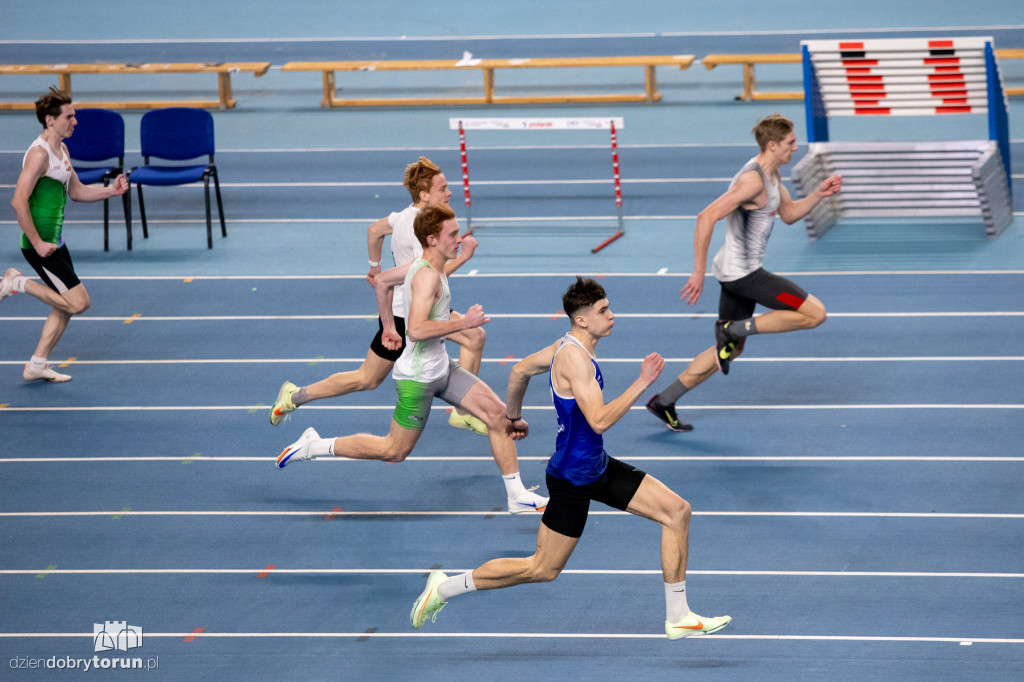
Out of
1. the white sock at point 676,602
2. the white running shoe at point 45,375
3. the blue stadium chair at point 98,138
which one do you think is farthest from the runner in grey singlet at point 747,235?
the blue stadium chair at point 98,138

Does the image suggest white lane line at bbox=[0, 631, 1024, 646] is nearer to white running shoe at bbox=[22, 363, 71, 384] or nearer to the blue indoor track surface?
the blue indoor track surface

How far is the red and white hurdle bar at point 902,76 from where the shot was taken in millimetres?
12133

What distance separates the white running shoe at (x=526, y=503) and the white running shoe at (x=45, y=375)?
429cm

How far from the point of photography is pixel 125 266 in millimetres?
12367

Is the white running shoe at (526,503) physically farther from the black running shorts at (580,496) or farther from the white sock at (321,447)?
the black running shorts at (580,496)

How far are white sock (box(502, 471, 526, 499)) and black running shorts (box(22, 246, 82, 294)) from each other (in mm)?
3940

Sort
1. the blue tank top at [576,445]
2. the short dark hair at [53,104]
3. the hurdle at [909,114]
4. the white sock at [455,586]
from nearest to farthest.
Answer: the blue tank top at [576,445] → the white sock at [455,586] → the short dark hair at [53,104] → the hurdle at [909,114]

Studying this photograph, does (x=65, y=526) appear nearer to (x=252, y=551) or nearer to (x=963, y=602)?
(x=252, y=551)

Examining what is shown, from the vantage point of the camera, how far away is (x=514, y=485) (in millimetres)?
7281

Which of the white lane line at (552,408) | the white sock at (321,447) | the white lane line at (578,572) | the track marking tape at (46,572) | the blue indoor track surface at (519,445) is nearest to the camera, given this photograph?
the blue indoor track surface at (519,445)

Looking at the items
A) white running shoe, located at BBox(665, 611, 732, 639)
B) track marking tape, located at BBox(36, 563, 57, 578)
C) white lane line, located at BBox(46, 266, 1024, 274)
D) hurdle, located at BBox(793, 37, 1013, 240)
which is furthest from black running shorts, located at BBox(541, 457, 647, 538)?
hurdle, located at BBox(793, 37, 1013, 240)

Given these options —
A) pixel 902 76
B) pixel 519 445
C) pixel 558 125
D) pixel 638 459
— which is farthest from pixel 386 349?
pixel 902 76

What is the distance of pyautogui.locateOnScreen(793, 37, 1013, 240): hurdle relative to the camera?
12.0 metres

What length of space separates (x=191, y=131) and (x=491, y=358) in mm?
5064
